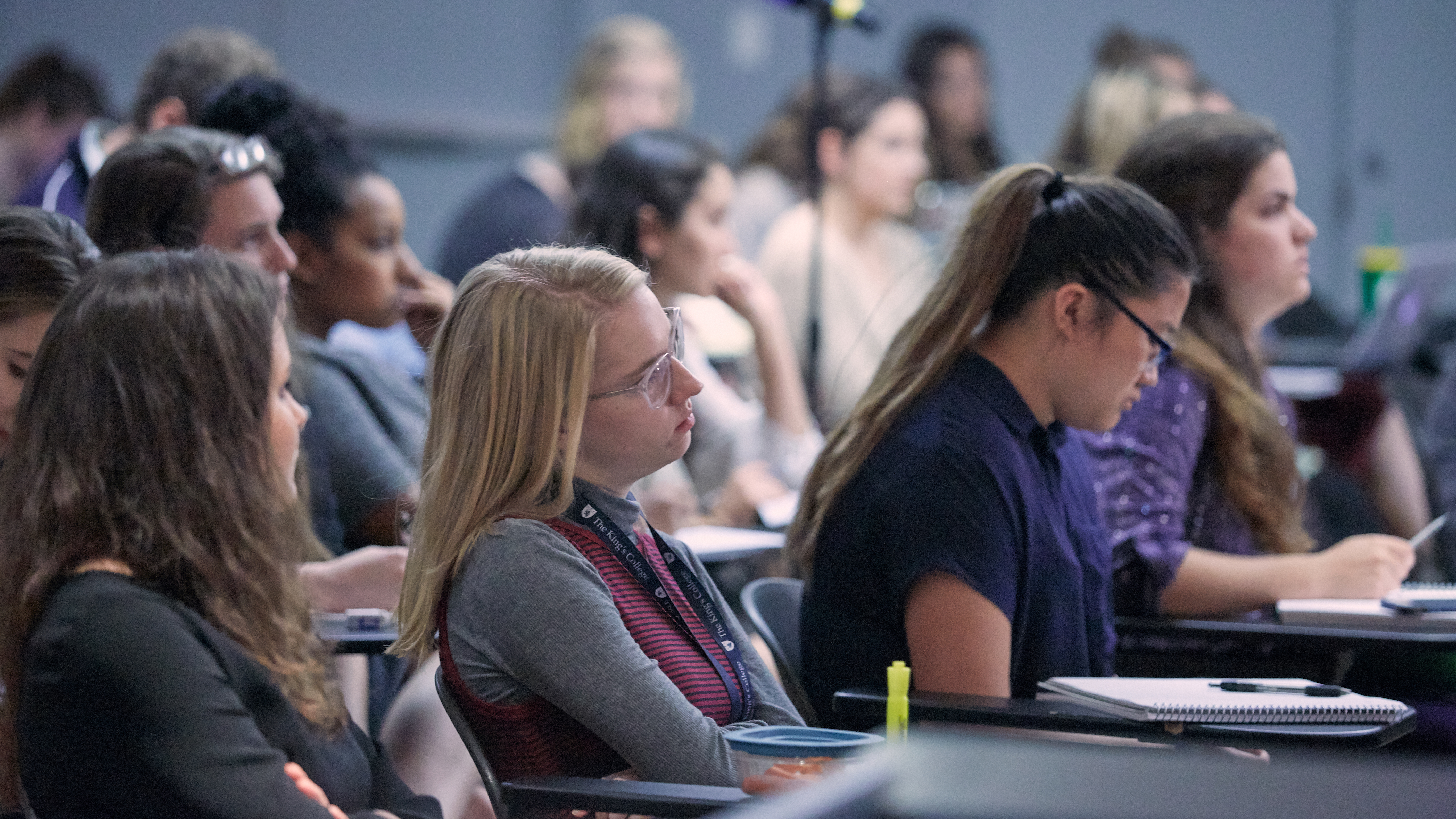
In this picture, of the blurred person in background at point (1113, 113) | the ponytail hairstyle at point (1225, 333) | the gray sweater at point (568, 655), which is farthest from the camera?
the blurred person in background at point (1113, 113)

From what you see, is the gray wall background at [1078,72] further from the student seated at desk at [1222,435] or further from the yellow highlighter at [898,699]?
the yellow highlighter at [898,699]

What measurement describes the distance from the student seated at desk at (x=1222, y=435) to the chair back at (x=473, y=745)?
1.16m

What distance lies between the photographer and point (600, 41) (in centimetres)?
450

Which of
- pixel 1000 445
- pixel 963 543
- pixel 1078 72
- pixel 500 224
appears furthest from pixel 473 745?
pixel 1078 72

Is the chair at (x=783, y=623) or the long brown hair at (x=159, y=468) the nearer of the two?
the long brown hair at (x=159, y=468)

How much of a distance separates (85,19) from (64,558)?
444cm

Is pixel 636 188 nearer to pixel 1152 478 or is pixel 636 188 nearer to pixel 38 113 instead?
pixel 1152 478

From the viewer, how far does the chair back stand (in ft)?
4.45

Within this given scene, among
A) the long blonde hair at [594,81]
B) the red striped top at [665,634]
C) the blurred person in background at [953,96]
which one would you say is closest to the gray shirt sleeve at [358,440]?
the red striped top at [665,634]

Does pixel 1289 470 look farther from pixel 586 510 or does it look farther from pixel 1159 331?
pixel 586 510

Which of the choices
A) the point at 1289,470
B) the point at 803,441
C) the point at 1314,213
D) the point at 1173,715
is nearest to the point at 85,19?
the point at 803,441

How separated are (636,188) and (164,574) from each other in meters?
2.17

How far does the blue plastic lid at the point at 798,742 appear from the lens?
1292 millimetres

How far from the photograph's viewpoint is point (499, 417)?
142cm
